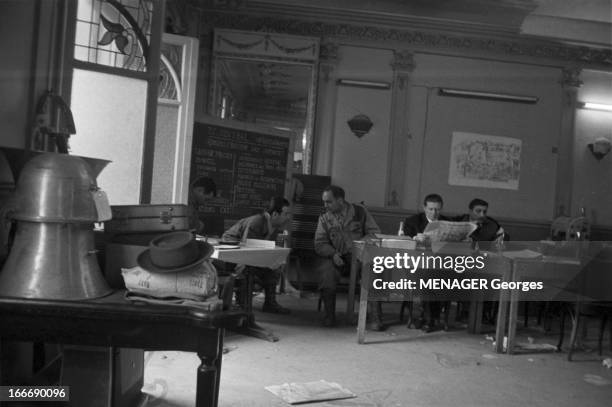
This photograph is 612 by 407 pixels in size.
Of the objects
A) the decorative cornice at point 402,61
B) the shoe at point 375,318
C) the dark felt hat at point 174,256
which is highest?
the decorative cornice at point 402,61

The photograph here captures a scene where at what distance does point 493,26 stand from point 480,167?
6.35 feet

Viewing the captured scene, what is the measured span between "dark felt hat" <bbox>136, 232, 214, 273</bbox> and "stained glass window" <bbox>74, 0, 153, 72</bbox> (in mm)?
1971

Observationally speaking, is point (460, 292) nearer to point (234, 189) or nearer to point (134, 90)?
point (234, 189)

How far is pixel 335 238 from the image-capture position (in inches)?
229

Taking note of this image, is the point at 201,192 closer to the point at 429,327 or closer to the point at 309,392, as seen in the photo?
the point at 429,327

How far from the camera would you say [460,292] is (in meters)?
6.00

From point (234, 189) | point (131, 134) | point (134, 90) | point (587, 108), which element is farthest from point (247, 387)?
point (587, 108)

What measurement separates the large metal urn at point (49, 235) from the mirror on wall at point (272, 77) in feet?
18.2

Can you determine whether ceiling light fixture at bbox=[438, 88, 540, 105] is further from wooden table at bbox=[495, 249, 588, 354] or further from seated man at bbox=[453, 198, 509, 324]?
wooden table at bbox=[495, 249, 588, 354]

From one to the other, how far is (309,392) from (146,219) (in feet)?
5.81

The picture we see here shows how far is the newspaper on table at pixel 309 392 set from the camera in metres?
3.41

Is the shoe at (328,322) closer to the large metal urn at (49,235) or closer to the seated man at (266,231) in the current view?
the seated man at (266,231)

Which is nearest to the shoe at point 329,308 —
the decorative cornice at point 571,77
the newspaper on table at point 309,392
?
the newspaper on table at point 309,392

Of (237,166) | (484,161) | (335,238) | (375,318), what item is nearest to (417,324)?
(375,318)
